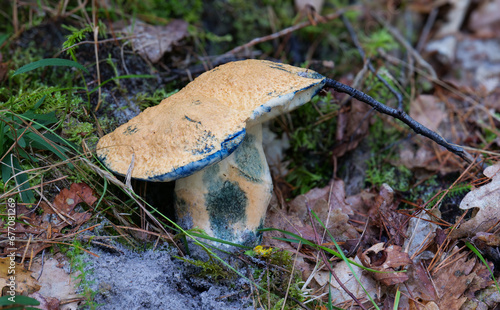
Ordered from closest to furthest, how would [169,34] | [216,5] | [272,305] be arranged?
[272,305] < [169,34] < [216,5]

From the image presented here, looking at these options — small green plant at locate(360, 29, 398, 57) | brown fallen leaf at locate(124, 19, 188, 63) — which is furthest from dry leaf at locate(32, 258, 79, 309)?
small green plant at locate(360, 29, 398, 57)

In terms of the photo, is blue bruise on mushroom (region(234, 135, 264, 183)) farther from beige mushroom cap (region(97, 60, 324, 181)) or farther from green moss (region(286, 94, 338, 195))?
green moss (region(286, 94, 338, 195))

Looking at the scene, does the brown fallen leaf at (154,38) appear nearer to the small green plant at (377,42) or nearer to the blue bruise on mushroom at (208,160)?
the blue bruise on mushroom at (208,160)

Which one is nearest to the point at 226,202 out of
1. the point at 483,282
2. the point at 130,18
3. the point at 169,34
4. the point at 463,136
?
the point at 483,282

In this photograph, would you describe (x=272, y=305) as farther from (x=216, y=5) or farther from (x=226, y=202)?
(x=216, y=5)

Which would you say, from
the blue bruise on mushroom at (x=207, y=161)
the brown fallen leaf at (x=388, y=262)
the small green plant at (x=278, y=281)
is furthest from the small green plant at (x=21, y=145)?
the brown fallen leaf at (x=388, y=262)

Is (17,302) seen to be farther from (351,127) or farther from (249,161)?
(351,127)

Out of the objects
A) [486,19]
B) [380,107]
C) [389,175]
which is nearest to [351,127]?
[389,175]
